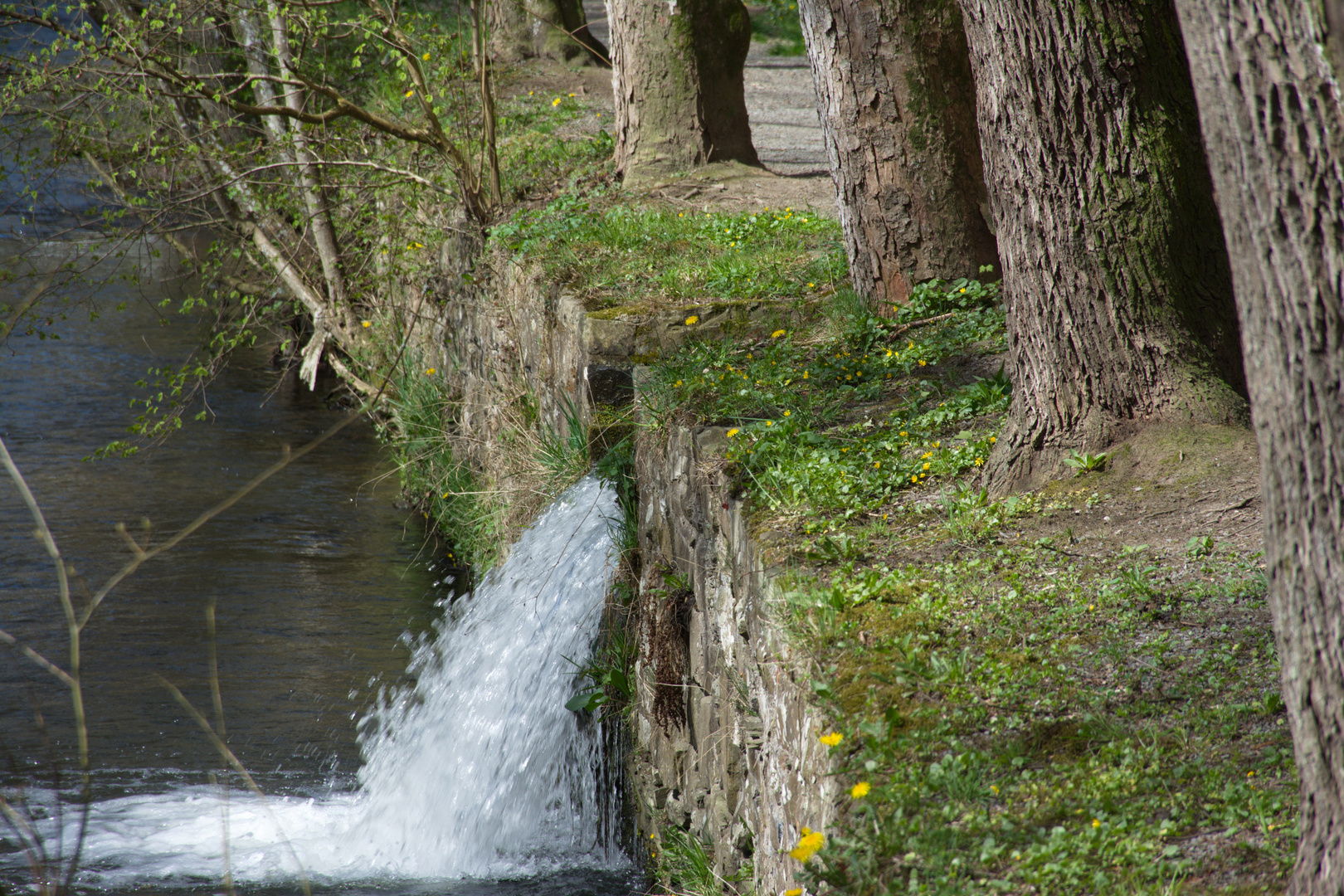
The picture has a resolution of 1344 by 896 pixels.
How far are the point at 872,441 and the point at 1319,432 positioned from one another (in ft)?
7.43

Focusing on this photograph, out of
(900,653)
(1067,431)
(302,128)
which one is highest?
(302,128)

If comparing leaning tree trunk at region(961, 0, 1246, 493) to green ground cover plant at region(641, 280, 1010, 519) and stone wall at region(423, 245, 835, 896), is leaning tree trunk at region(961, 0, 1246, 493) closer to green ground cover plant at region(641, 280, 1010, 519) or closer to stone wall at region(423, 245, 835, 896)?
green ground cover plant at region(641, 280, 1010, 519)

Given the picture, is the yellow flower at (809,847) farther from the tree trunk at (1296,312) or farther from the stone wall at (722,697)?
the tree trunk at (1296,312)

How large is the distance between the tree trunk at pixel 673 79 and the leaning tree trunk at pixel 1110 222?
4.60 meters

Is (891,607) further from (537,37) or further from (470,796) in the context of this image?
(537,37)

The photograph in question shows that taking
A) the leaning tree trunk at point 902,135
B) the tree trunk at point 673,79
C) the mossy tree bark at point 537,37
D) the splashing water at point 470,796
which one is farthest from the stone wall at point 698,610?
the mossy tree bark at point 537,37

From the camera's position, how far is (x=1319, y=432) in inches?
66.9

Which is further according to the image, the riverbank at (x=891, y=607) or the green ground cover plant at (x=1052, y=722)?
the riverbank at (x=891, y=607)

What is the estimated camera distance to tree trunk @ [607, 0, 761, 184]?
307 inches

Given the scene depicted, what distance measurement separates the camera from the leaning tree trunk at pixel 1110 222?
11.1ft

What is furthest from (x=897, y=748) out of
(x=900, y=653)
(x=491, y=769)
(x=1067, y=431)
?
(x=491, y=769)

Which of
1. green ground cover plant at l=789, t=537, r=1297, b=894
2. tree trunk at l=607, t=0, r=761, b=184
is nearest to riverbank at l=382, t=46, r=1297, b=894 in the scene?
green ground cover plant at l=789, t=537, r=1297, b=894

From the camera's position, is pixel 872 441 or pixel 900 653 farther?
pixel 872 441

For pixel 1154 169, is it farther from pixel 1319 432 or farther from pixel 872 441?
pixel 1319 432
